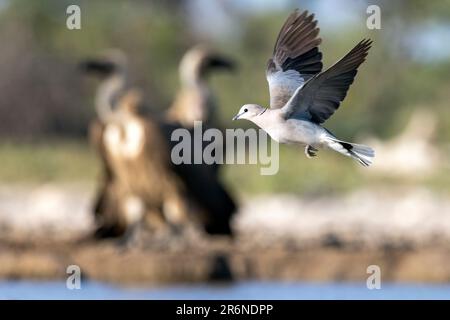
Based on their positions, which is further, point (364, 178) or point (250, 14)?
point (250, 14)

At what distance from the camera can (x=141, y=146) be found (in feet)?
42.0

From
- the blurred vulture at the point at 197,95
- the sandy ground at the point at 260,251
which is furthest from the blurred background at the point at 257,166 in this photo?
the blurred vulture at the point at 197,95

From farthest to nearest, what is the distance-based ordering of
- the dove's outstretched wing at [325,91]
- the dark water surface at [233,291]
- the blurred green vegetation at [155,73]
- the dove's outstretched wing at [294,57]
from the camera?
the blurred green vegetation at [155,73] → the dark water surface at [233,291] → the dove's outstretched wing at [294,57] → the dove's outstretched wing at [325,91]

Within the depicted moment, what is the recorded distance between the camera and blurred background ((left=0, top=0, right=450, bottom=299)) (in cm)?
1215

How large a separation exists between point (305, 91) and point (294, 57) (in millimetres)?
573

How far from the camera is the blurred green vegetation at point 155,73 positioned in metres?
21.5

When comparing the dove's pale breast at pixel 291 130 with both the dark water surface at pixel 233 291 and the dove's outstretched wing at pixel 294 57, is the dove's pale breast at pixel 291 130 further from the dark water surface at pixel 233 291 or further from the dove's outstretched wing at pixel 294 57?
the dark water surface at pixel 233 291

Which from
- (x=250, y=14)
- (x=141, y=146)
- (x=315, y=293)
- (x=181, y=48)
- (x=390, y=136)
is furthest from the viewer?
(x=250, y=14)

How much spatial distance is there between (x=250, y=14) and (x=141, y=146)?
55.1ft

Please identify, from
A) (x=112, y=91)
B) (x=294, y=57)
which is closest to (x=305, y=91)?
(x=294, y=57)

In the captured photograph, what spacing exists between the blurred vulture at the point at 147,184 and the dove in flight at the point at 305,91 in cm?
513

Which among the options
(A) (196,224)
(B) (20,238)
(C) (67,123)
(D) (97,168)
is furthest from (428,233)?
(C) (67,123)

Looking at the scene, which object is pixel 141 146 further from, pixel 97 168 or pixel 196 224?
pixel 97 168

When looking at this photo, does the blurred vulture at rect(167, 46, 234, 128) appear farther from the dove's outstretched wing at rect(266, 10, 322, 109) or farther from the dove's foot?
the dove's foot
